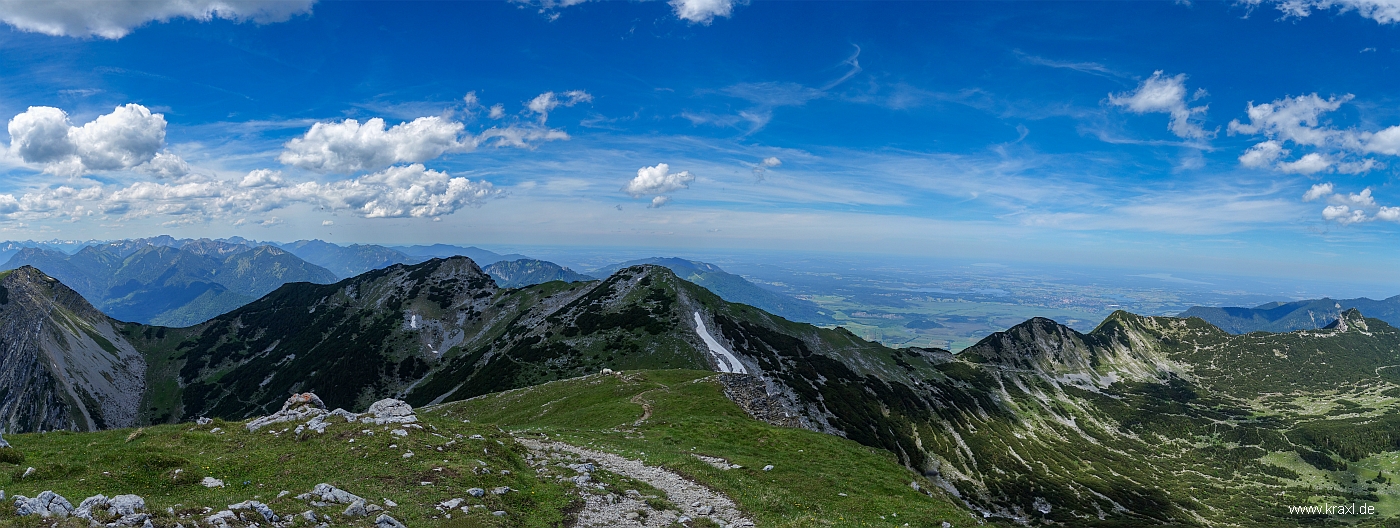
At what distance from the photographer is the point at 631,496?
28.4 m

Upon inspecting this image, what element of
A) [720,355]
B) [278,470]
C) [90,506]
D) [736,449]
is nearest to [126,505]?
[90,506]

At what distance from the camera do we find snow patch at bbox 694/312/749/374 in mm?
113500

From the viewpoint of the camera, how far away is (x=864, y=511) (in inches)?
1150

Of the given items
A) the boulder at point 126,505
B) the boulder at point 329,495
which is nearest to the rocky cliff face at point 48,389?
the boulder at point 329,495

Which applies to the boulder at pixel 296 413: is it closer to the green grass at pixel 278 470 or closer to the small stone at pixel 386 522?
the green grass at pixel 278 470

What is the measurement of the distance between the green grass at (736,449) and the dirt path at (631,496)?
4.28 ft

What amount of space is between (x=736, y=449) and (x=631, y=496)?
623 inches

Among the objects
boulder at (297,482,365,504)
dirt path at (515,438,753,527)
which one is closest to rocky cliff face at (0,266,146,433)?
dirt path at (515,438,753,527)

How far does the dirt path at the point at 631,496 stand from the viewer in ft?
82.8

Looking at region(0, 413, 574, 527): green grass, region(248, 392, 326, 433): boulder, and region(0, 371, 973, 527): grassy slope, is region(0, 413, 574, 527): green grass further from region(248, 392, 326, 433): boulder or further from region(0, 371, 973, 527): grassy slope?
region(248, 392, 326, 433): boulder

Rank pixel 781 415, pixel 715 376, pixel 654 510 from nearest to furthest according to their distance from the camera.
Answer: pixel 654 510 < pixel 781 415 < pixel 715 376

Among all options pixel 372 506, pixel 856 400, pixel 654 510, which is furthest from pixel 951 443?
pixel 372 506

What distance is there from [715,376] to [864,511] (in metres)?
47.0

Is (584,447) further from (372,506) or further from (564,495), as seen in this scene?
(372,506)
